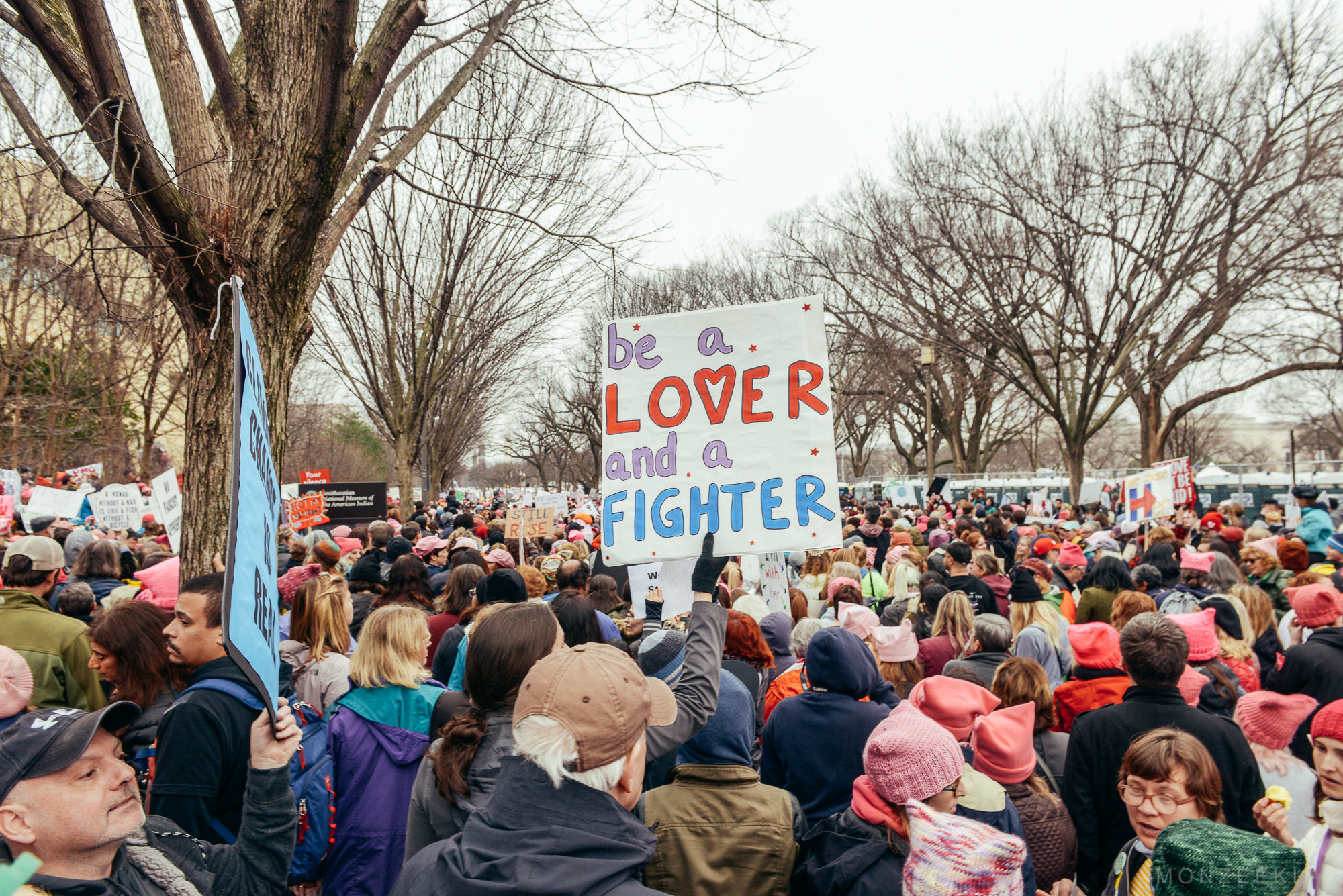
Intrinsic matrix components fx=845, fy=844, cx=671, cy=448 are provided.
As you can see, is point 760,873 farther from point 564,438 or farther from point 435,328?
point 564,438

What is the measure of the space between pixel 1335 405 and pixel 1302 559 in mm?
48671

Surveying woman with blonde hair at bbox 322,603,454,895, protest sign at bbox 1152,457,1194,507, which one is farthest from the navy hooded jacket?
protest sign at bbox 1152,457,1194,507

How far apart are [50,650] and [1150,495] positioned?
502 inches

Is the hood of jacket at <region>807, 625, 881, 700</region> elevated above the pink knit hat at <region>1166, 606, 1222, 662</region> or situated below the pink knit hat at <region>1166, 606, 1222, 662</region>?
above

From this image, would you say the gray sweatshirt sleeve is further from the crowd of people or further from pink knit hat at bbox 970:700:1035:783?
pink knit hat at bbox 970:700:1035:783

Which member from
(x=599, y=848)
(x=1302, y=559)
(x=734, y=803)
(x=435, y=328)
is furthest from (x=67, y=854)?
(x=435, y=328)

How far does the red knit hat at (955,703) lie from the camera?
10.4 feet

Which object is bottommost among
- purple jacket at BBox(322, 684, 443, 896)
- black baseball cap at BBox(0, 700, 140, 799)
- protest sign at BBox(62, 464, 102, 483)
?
purple jacket at BBox(322, 684, 443, 896)

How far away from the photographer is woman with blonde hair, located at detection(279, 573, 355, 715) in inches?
154

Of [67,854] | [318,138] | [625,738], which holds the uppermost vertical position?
[318,138]

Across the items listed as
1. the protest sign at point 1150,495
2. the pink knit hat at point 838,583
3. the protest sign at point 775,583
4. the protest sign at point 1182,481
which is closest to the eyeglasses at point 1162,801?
the protest sign at point 775,583

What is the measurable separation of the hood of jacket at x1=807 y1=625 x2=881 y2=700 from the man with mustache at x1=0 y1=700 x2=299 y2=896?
208 centimetres

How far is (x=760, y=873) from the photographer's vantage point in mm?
2482

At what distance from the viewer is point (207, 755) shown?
259cm
